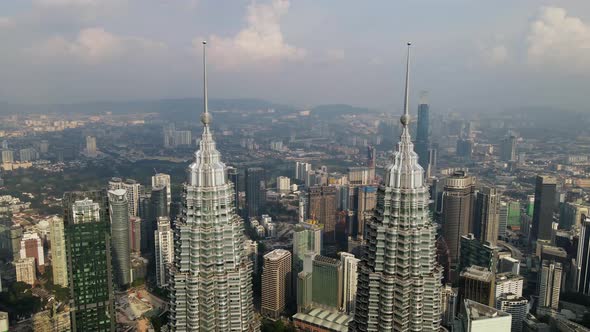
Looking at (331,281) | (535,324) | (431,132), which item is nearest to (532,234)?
(431,132)

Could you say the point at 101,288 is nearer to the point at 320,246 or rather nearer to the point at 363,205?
the point at 320,246

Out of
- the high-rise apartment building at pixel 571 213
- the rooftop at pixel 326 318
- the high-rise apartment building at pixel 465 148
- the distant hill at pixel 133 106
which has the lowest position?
the rooftop at pixel 326 318

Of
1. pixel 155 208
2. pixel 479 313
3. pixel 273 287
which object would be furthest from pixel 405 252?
pixel 155 208

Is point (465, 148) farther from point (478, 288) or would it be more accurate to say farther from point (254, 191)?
point (478, 288)

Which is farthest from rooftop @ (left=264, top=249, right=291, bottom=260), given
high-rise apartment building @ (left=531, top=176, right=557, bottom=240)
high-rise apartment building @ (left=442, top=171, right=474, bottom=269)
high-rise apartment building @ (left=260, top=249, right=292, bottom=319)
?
high-rise apartment building @ (left=531, top=176, right=557, bottom=240)

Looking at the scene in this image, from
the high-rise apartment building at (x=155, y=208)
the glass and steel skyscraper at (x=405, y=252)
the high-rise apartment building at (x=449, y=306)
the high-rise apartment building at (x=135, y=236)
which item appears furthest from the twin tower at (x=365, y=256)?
the high-rise apartment building at (x=155, y=208)

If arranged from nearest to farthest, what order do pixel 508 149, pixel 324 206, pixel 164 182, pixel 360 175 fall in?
pixel 164 182, pixel 324 206, pixel 508 149, pixel 360 175

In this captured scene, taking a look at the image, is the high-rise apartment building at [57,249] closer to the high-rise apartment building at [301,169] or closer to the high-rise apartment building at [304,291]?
the high-rise apartment building at [304,291]
